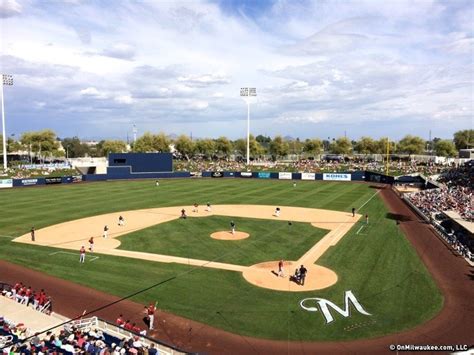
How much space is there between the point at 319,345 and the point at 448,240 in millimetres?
21892

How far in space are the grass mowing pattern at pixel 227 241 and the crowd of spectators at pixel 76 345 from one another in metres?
12.7

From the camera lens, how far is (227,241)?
33.3 m

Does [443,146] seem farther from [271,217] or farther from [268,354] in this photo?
[268,354]

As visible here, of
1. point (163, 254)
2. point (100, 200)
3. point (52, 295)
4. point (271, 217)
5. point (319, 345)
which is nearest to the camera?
point (319, 345)

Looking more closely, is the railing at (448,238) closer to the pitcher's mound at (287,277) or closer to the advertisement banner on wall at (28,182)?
the pitcher's mound at (287,277)

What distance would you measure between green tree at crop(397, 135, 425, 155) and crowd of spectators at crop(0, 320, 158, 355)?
13649 cm

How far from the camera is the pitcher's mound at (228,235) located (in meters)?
34.5

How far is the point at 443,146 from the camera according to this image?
138 meters

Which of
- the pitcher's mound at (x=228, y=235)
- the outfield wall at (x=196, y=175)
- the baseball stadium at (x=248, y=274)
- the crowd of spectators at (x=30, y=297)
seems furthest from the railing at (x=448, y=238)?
the outfield wall at (x=196, y=175)

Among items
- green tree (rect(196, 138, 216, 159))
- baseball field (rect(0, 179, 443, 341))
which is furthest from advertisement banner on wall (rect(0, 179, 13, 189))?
green tree (rect(196, 138, 216, 159))

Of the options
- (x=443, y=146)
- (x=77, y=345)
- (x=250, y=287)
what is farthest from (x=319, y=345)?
(x=443, y=146)

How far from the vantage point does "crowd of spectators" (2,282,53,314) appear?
65.4 ft

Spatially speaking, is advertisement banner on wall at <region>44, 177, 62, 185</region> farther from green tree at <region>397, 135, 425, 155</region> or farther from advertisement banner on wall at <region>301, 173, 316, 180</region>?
green tree at <region>397, 135, 425, 155</region>

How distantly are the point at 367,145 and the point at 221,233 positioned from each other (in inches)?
4631
